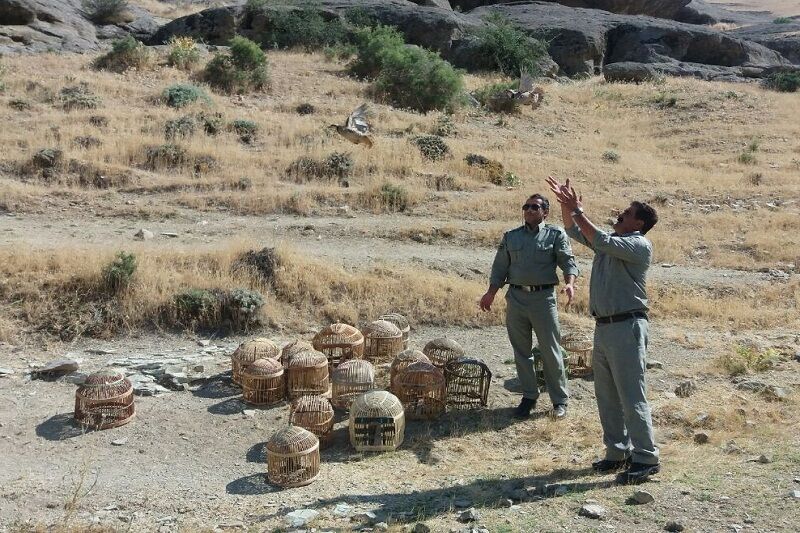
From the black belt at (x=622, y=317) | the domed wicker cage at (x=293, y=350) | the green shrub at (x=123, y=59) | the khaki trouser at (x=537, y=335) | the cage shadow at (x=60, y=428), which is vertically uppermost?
the green shrub at (x=123, y=59)

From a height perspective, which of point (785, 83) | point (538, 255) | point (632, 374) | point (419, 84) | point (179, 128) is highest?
point (785, 83)

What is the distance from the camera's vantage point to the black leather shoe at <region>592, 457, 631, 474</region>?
5570mm

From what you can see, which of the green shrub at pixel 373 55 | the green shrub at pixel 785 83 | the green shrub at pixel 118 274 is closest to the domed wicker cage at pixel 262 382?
the green shrub at pixel 118 274

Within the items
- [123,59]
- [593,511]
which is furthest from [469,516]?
[123,59]

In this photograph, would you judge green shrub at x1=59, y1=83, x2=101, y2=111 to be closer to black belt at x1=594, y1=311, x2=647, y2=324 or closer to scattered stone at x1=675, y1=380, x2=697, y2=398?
scattered stone at x1=675, y1=380, x2=697, y2=398

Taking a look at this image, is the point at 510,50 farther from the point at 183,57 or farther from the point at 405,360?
the point at 405,360

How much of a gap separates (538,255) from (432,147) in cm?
1157

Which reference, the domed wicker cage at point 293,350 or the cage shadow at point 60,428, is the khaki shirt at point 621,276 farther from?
the cage shadow at point 60,428

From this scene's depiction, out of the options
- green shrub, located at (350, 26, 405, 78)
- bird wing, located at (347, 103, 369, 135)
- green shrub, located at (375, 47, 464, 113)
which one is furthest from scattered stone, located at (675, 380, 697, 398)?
green shrub, located at (350, 26, 405, 78)

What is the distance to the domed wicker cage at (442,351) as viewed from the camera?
8000 mm

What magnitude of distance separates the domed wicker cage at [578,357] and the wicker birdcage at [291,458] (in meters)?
3.31

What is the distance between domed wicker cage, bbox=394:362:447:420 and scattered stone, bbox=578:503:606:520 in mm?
2291

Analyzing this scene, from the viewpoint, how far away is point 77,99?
18.8 meters

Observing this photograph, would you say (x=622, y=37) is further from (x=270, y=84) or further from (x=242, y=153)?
(x=242, y=153)
